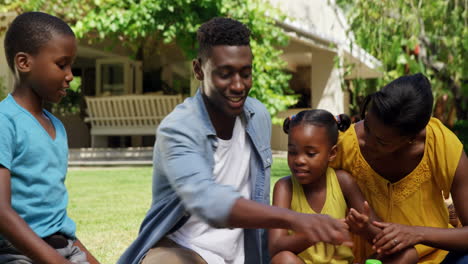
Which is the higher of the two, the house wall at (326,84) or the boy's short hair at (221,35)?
the boy's short hair at (221,35)

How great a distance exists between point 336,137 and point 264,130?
0.38m

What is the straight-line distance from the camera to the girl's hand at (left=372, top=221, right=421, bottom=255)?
240 cm

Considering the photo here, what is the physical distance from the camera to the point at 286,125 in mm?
2785

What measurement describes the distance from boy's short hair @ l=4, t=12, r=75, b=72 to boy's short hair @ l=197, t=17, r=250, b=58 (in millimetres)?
510

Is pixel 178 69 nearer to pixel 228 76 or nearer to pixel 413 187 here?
pixel 413 187

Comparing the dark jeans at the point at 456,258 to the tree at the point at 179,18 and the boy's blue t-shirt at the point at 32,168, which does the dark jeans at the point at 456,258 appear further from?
the tree at the point at 179,18

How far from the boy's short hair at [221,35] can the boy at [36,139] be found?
0.49 metres

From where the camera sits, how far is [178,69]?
54.1 feet

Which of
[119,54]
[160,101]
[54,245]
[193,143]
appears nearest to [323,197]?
[193,143]

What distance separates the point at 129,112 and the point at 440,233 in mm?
11882

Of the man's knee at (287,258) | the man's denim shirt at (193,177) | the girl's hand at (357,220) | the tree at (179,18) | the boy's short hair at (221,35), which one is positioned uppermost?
the tree at (179,18)

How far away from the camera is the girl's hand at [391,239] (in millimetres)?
2396

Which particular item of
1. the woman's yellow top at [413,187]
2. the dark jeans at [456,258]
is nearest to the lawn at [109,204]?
the woman's yellow top at [413,187]

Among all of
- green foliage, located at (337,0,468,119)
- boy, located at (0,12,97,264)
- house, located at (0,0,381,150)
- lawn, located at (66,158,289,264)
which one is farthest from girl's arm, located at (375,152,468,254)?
house, located at (0,0,381,150)
